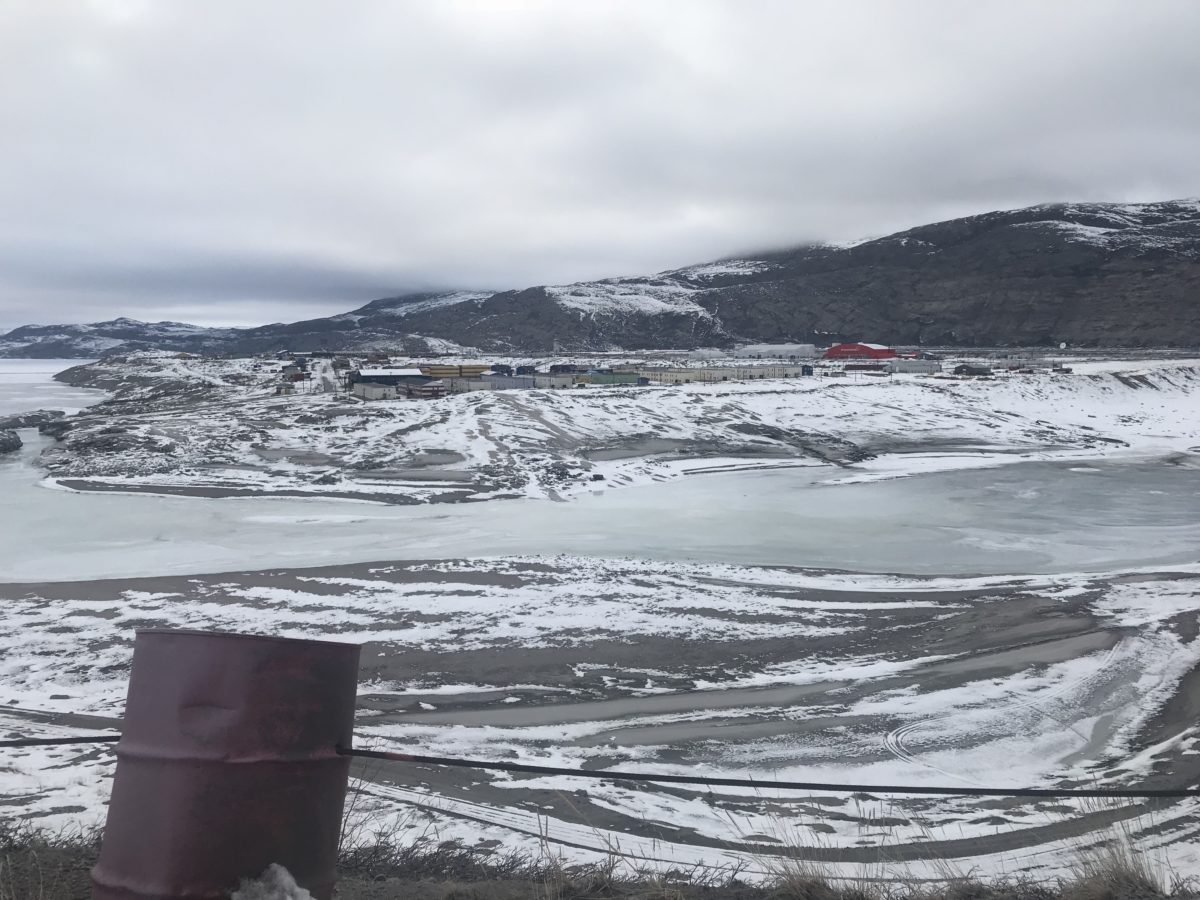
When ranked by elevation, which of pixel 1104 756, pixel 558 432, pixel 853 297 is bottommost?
pixel 1104 756

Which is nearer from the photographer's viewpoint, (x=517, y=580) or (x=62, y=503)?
(x=517, y=580)

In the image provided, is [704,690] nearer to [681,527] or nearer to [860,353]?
[681,527]

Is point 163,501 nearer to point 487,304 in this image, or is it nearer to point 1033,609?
point 1033,609

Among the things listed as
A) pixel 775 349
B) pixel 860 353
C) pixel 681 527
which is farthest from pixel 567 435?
pixel 775 349

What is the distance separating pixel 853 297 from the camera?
158 m

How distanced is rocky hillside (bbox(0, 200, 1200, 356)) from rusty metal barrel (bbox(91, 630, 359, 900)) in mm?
137247

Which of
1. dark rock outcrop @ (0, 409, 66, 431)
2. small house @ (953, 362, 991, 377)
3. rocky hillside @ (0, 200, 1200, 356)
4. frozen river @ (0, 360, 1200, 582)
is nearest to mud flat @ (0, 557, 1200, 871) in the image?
frozen river @ (0, 360, 1200, 582)

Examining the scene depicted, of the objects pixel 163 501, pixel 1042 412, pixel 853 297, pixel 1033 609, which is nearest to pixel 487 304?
pixel 853 297

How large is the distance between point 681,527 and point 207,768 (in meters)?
16.6

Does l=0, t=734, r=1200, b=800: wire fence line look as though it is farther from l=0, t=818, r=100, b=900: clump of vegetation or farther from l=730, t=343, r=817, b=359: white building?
l=730, t=343, r=817, b=359: white building

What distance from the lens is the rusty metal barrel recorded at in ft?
8.84

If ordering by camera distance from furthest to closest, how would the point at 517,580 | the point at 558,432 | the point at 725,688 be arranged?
the point at 558,432
the point at 517,580
the point at 725,688

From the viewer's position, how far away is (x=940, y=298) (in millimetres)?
151500

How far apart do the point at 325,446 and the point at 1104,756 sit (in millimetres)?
26497
